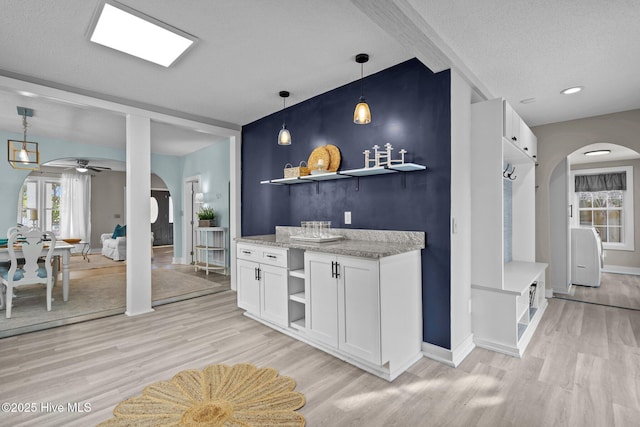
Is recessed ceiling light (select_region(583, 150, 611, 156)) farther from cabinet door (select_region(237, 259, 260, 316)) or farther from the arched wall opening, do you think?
cabinet door (select_region(237, 259, 260, 316))

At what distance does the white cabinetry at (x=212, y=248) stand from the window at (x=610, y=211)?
7.61 m

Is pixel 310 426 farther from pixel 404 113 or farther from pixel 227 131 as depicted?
pixel 227 131

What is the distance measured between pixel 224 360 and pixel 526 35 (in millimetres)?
3386

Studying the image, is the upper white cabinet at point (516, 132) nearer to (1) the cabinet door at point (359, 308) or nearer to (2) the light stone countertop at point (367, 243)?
(2) the light stone countertop at point (367, 243)

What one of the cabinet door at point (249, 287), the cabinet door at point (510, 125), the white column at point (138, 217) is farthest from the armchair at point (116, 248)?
the cabinet door at point (510, 125)

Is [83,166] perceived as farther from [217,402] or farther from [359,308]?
[359,308]

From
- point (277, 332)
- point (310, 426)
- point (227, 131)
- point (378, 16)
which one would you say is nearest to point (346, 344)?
point (310, 426)

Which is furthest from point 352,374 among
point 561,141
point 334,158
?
point 561,141

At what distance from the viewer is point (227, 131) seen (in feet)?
15.3

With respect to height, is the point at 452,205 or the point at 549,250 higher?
the point at 452,205

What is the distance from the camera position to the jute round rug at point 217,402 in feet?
5.86

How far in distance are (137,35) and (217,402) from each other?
2.69 metres

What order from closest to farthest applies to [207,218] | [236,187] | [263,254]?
Answer: [263,254] → [236,187] → [207,218]

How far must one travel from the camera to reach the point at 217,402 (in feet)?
6.44
